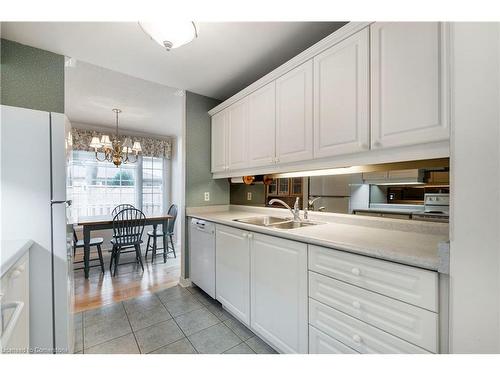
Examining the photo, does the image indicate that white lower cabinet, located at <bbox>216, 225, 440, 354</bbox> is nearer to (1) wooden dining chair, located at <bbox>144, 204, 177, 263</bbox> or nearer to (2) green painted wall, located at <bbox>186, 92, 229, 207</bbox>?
(2) green painted wall, located at <bbox>186, 92, 229, 207</bbox>

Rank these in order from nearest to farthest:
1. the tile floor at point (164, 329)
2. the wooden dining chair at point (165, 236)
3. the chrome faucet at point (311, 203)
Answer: the tile floor at point (164, 329) < the chrome faucet at point (311, 203) < the wooden dining chair at point (165, 236)

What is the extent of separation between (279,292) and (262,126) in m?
1.36

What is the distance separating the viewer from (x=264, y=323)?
4.99ft

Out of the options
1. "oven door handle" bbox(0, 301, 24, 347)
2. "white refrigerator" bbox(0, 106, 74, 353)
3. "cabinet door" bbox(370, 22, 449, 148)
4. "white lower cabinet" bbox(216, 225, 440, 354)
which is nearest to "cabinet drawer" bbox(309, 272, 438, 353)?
"white lower cabinet" bbox(216, 225, 440, 354)

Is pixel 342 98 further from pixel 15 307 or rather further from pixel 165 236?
pixel 165 236

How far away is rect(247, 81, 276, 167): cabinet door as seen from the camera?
187 cm

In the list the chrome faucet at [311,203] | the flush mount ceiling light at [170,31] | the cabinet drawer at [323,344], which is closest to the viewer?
the cabinet drawer at [323,344]

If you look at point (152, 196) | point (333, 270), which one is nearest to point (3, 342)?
point (333, 270)

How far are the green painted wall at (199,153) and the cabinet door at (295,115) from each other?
1194 millimetres

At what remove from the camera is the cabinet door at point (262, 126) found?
187cm

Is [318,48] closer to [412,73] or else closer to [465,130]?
[412,73]

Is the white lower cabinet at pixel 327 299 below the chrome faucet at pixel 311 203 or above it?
below

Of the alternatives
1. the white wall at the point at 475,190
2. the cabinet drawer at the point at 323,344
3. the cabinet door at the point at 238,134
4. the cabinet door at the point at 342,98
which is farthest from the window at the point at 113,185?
the white wall at the point at 475,190

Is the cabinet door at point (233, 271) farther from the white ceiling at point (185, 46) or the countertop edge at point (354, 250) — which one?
the white ceiling at point (185, 46)
